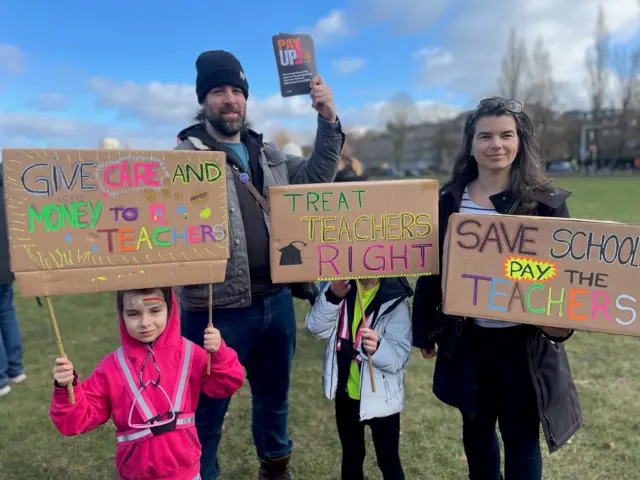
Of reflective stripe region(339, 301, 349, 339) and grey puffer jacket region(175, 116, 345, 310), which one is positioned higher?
grey puffer jacket region(175, 116, 345, 310)

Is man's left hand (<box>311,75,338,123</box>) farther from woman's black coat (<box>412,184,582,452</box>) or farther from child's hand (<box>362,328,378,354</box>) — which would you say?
child's hand (<box>362,328,378,354</box>)

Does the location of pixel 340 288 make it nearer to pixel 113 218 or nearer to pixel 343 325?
pixel 343 325

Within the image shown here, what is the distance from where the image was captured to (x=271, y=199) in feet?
7.46

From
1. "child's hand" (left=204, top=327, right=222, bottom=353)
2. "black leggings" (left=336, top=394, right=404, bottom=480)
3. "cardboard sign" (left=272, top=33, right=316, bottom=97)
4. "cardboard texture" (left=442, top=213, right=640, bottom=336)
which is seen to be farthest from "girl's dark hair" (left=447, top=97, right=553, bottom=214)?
"child's hand" (left=204, top=327, right=222, bottom=353)

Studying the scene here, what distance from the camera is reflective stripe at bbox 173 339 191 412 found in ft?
7.20

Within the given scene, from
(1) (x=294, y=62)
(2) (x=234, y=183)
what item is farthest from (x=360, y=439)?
(1) (x=294, y=62)

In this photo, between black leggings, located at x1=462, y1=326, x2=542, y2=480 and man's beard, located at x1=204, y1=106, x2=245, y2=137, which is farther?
man's beard, located at x1=204, y1=106, x2=245, y2=137

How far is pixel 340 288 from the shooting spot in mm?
2596

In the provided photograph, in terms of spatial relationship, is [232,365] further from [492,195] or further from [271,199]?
[492,195]

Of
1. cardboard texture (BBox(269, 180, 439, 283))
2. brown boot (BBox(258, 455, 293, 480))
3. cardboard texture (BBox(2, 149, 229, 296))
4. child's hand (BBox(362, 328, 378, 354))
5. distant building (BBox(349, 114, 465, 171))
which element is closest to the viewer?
cardboard texture (BBox(2, 149, 229, 296))

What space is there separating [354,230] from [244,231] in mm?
648

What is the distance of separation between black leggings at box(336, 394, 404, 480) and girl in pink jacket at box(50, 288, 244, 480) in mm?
762

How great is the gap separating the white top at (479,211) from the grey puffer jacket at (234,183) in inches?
32.4

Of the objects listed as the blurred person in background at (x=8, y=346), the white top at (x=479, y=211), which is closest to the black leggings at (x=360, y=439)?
the white top at (x=479, y=211)
